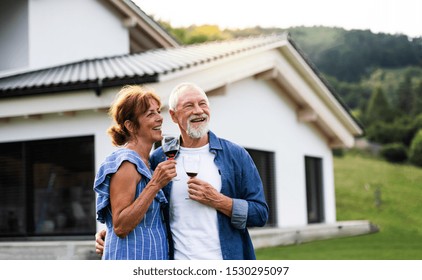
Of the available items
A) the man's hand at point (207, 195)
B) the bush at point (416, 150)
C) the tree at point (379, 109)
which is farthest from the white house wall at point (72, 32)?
the man's hand at point (207, 195)

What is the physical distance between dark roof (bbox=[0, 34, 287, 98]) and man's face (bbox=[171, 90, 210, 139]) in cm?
392

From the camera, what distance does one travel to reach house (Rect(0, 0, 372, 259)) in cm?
742

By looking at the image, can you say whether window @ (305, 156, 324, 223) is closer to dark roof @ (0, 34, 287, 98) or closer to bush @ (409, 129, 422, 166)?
dark roof @ (0, 34, 287, 98)

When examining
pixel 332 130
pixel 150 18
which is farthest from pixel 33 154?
pixel 332 130

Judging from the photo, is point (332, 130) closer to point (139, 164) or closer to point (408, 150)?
point (408, 150)

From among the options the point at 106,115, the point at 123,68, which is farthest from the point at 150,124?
the point at 123,68

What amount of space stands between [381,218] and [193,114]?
630cm

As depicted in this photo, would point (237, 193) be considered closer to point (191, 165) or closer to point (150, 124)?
point (191, 165)

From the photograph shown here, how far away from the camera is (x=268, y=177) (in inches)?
384

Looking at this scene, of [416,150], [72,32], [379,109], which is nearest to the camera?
[416,150]

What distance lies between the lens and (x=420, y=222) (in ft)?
23.5

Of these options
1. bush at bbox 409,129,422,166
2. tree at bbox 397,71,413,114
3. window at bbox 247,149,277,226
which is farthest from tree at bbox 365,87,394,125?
window at bbox 247,149,277,226

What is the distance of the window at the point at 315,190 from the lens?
429 inches

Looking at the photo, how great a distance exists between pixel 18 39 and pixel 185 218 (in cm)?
688
